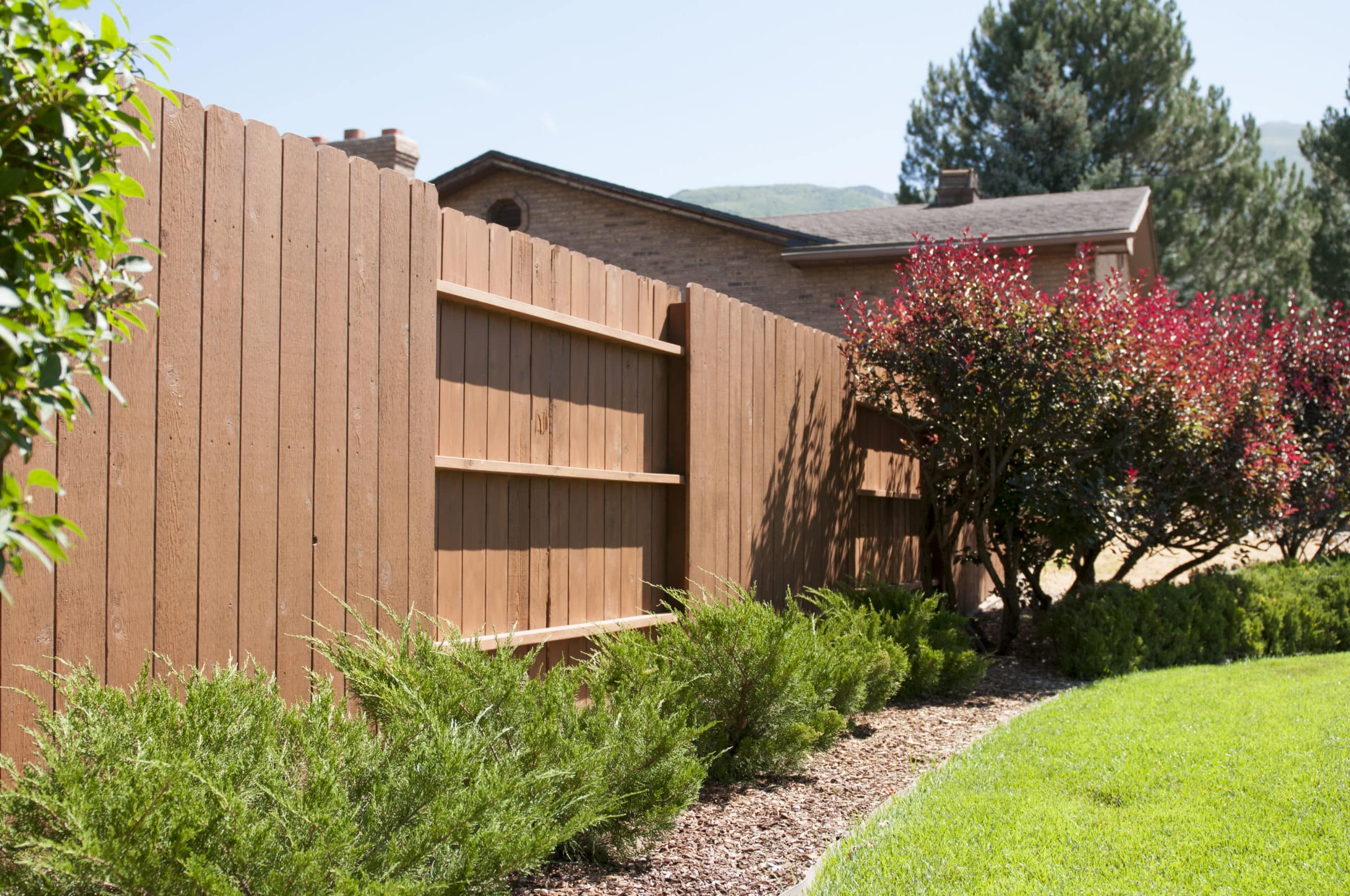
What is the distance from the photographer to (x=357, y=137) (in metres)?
12.6

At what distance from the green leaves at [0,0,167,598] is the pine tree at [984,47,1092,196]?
1274 inches

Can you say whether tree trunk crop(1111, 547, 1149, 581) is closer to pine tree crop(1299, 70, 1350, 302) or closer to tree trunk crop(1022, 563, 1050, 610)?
tree trunk crop(1022, 563, 1050, 610)

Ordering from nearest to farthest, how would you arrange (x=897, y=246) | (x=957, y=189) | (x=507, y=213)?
(x=897, y=246) → (x=507, y=213) → (x=957, y=189)

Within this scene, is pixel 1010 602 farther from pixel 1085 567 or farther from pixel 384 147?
pixel 384 147

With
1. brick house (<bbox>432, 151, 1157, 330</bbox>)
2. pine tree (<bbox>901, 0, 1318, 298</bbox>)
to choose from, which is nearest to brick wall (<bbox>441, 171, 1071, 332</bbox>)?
brick house (<bbox>432, 151, 1157, 330</bbox>)

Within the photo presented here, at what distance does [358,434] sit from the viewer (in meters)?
4.24

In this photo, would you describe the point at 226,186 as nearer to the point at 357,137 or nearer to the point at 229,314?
the point at 229,314

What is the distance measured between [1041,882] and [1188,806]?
1179 millimetres

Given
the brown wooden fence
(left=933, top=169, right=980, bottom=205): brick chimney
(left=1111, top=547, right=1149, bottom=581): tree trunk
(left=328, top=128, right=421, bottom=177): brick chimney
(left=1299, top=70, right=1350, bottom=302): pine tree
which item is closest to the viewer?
the brown wooden fence

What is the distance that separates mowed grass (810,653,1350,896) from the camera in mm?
3678

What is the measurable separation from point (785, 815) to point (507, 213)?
51.3ft

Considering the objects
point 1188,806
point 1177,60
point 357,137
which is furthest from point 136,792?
point 1177,60

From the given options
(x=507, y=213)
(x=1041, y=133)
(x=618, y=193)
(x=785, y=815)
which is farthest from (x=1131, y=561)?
(x=1041, y=133)

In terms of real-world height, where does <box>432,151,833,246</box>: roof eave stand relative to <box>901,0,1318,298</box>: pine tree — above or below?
below
